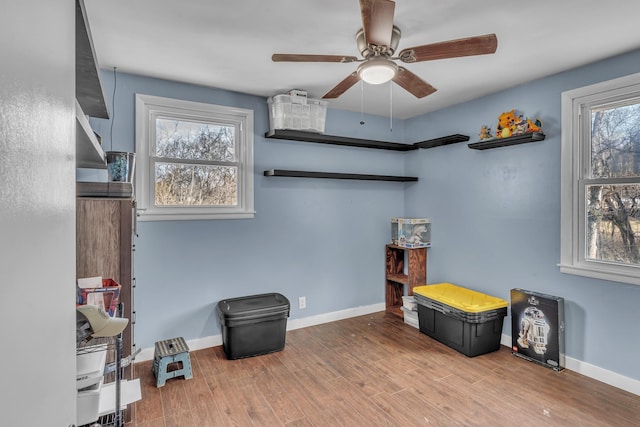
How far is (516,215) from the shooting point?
3.11m

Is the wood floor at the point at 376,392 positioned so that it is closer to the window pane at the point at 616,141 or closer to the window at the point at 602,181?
the window at the point at 602,181

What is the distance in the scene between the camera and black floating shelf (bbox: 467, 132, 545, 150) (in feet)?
9.24

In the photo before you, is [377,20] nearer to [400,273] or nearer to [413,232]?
[413,232]

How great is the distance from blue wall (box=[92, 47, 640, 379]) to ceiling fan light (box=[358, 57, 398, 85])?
1.67 metres

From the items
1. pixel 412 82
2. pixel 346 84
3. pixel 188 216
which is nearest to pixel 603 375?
pixel 412 82

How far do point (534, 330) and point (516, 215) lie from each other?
38.9 inches

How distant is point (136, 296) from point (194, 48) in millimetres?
1998

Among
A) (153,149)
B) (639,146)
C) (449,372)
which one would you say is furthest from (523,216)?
(153,149)

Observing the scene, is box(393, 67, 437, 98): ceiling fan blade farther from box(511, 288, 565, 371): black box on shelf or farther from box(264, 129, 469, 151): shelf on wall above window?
box(511, 288, 565, 371): black box on shelf

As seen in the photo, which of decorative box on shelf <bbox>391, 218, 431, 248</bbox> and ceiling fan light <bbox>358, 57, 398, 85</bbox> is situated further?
decorative box on shelf <bbox>391, 218, 431, 248</bbox>

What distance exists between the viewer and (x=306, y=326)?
12.0 feet

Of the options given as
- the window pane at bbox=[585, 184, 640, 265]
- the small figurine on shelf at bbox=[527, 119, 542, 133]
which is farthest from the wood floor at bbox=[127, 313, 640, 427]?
the small figurine on shelf at bbox=[527, 119, 542, 133]

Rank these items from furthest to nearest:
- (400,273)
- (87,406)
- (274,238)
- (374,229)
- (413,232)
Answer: (400,273) → (374,229) → (413,232) → (274,238) → (87,406)

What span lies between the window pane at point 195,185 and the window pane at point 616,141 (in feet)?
9.91
